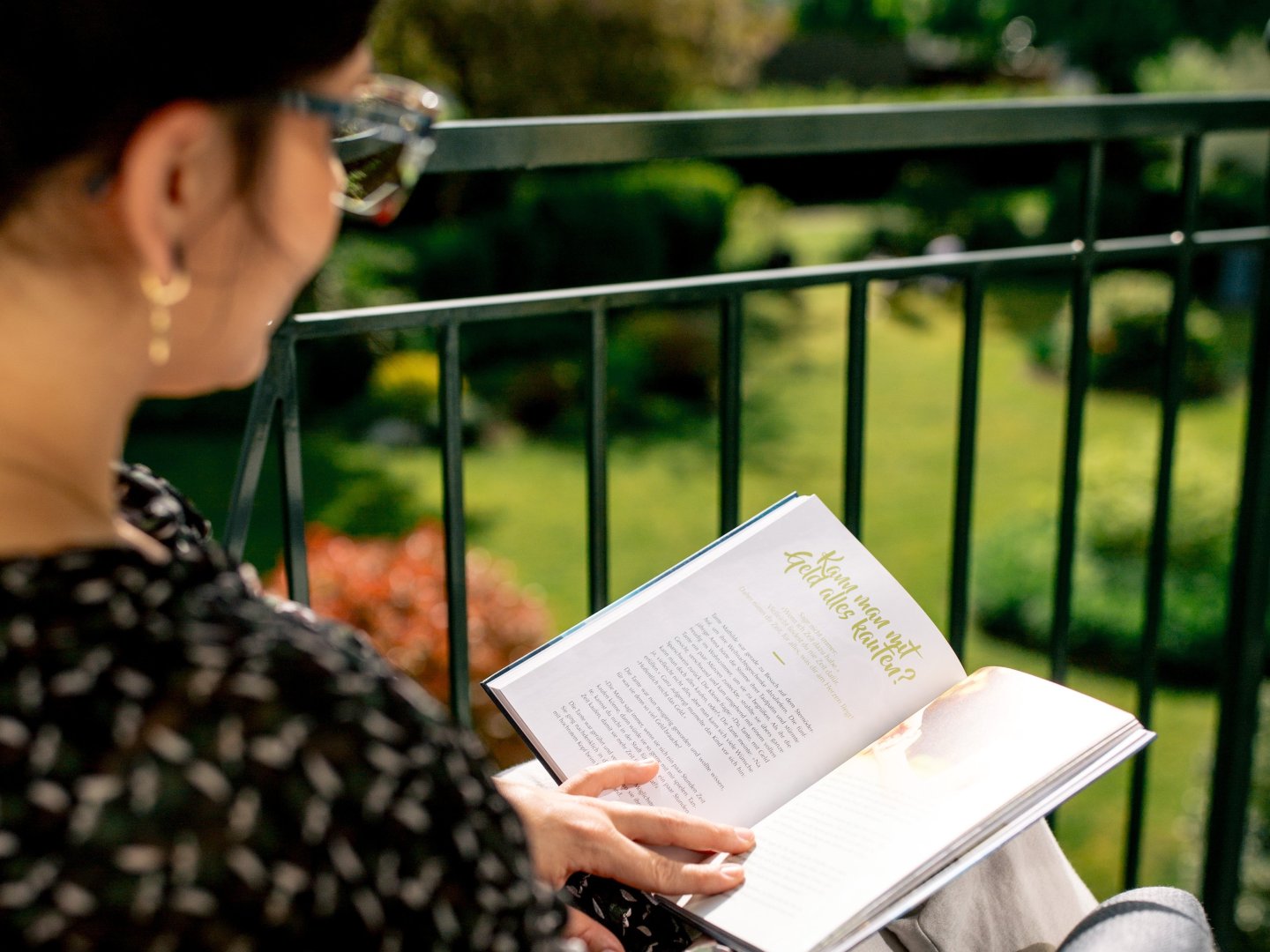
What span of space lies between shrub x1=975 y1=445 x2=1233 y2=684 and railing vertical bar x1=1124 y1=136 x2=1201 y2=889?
3.02 metres

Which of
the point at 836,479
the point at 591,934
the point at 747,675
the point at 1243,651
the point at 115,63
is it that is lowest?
the point at 836,479

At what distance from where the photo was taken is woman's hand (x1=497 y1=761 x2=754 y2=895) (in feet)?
3.18

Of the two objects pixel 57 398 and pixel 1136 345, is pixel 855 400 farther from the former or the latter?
pixel 1136 345

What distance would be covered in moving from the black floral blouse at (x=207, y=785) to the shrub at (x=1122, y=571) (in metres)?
4.39

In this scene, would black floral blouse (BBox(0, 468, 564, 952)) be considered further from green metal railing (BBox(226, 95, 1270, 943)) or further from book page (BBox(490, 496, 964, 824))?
green metal railing (BBox(226, 95, 1270, 943))

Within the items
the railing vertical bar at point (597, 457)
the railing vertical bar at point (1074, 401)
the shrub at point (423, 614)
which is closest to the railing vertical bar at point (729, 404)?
the railing vertical bar at point (597, 457)

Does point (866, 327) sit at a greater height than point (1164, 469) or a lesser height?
greater

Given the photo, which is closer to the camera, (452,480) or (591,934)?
(591,934)

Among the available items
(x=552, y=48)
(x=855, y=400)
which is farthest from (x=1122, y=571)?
(x=552, y=48)

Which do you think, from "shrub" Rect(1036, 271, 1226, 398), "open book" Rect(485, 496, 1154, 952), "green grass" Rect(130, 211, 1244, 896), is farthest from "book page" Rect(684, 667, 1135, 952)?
"shrub" Rect(1036, 271, 1226, 398)

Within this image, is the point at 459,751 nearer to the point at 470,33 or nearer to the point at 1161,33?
the point at 470,33

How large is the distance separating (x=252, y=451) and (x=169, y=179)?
0.66 meters

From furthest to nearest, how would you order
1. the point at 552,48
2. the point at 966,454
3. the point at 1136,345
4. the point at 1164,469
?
1. the point at 552,48
2. the point at 1136,345
3. the point at 1164,469
4. the point at 966,454

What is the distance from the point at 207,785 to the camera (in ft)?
1.95
